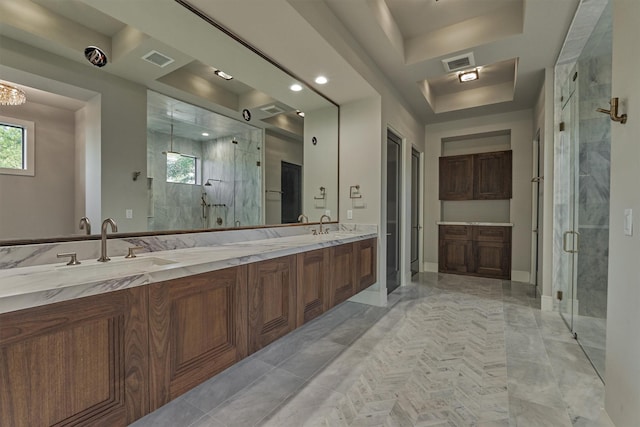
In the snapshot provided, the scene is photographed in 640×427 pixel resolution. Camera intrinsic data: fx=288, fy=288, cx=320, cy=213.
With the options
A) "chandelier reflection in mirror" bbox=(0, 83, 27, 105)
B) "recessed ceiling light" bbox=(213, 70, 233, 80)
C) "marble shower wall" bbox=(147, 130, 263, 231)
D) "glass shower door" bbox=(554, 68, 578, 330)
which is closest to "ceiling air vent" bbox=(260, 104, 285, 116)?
"marble shower wall" bbox=(147, 130, 263, 231)

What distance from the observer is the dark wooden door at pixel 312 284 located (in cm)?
218

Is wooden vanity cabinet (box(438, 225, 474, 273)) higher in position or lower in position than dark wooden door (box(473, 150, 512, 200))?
lower

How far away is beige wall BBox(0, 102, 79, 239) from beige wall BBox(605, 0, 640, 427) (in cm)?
275

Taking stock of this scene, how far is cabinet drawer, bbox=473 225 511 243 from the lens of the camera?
482 centimetres

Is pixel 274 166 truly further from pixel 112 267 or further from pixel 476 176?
pixel 476 176

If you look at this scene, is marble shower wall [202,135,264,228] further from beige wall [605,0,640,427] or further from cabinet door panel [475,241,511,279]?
cabinet door panel [475,241,511,279]

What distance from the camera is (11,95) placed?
1.32m

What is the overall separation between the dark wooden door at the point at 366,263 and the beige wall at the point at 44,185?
235cm

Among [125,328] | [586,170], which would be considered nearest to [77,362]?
[125,328]

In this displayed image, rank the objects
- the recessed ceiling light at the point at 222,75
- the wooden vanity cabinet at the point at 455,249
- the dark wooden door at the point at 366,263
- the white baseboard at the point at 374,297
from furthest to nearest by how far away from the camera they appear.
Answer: the wooden vanity cabinet at the point at 455,249
the white baseboard at the point at 374,297
the dark wooden door at the point at 366,263
the recessed ceiling light at the point at 222,75

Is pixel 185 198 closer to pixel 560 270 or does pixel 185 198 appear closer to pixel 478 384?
pixel 478 384

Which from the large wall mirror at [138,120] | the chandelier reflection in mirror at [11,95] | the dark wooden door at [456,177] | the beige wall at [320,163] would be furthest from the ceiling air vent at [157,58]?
the dark wooden door at [456,177]

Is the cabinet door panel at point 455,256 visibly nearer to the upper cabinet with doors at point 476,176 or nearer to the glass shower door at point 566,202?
the upper cabinet with doors at point 476,176

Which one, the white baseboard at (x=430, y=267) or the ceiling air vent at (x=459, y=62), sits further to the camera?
the white baseboard at (x=430, y=267)
